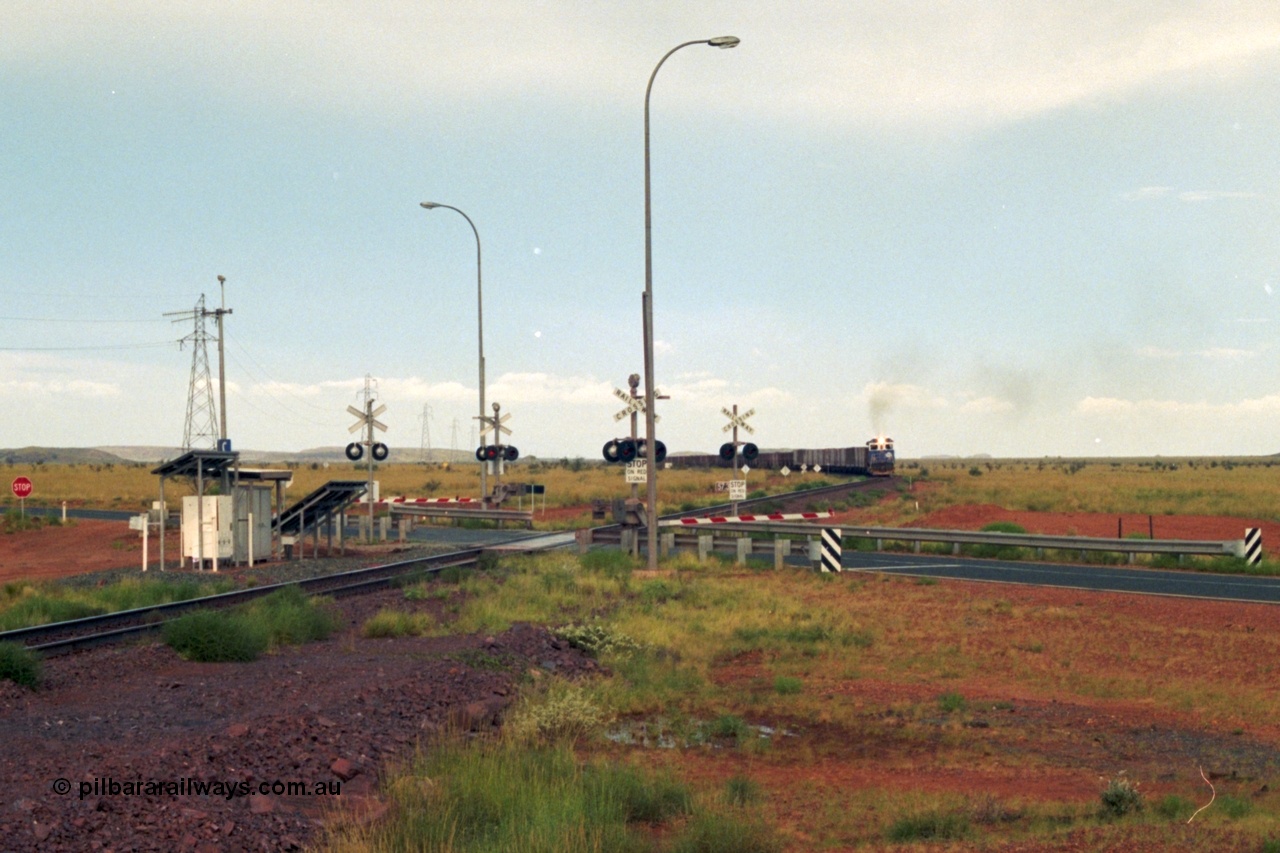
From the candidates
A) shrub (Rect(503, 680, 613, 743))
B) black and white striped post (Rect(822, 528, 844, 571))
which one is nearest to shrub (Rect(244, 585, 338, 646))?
shrub (Rect(503, 680, 613, 743))

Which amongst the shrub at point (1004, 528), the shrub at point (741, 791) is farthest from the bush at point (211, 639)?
the shrub at point (1004, 528)

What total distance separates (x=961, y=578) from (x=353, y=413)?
20.5m

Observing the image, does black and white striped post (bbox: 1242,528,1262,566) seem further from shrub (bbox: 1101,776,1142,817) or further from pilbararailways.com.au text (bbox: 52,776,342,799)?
pilbararailways.com.au text (bbox: 52,776,342,799)

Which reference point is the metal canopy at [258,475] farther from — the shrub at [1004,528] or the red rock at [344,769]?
the shrub at [1004,528]

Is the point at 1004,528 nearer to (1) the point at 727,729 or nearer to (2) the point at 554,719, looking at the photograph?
(1) the point at 727,729

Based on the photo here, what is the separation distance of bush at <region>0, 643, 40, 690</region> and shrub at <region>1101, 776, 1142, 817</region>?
11.4 metres

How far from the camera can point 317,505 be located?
30.7 meters

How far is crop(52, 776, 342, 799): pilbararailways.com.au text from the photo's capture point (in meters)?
7.55

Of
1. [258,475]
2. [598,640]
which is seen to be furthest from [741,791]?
[258,475]

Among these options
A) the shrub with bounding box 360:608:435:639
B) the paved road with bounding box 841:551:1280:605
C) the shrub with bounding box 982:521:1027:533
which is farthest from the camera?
the shrub with bounding box 982:521:1027:533

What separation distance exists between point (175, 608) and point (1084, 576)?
19810 mm

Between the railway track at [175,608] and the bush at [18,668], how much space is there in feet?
2.79

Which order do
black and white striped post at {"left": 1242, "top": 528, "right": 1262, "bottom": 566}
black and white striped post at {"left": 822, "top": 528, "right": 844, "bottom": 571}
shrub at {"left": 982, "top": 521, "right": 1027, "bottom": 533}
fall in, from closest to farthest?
black and white striped post at {"left": 822, "top": 528, "right": 844, "bottom": 571} → black and white striped post at {"left": 1242, "top": 528, "right": 1262, "bottom": 566} → shrub at {"left": 982, "top": 521, "right": 1027, "bottom": 533}

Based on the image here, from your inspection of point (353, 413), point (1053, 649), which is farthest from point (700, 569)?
point (353, 413)
